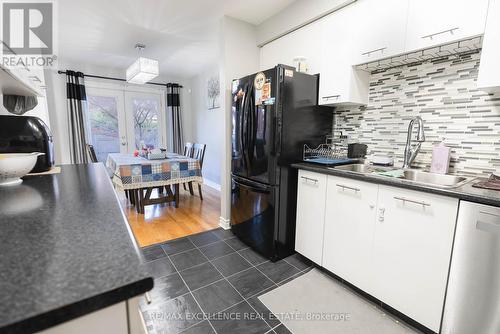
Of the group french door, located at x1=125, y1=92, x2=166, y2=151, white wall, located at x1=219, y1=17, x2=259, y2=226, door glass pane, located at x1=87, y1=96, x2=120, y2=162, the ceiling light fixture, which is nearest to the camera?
white wall, located at x1=219, y1=17, x2=259, y2=226

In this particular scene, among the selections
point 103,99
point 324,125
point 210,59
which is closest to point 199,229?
point 324,125

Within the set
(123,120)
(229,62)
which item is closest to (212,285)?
(229,62)

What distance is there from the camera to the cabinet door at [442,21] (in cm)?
124

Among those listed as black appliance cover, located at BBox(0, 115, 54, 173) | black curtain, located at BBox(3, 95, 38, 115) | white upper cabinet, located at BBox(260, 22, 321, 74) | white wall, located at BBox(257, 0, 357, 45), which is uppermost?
white wall, located at BBox(257, 0, 357, 45)

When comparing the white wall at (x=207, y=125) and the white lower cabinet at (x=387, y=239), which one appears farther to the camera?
the white wall at (x=207, y=125)

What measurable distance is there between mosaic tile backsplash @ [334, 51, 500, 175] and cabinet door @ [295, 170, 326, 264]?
0.63m

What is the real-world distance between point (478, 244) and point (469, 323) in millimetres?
402

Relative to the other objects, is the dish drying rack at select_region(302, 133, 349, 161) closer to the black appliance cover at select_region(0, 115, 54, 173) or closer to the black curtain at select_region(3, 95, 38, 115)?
the black appliance cover at select_region(0, 115, 54, 173)

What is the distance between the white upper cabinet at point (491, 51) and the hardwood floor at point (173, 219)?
2.58 meters

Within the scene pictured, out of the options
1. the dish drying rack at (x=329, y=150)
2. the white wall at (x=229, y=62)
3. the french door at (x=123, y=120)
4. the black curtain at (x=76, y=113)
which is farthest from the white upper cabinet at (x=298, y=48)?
the black curtain at (x=76, y=113)

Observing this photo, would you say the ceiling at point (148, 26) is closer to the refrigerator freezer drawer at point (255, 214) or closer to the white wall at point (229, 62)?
the white wall at point (229, 62)

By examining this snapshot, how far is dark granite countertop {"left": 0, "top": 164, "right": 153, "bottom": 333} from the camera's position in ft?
1.08

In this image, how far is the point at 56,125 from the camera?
4156mm

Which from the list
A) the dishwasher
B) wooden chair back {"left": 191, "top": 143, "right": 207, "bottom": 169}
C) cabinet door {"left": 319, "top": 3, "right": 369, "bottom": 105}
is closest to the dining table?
wooden chair back {"left": 191, "top": 143, "right": 207, "bottom": 169}
